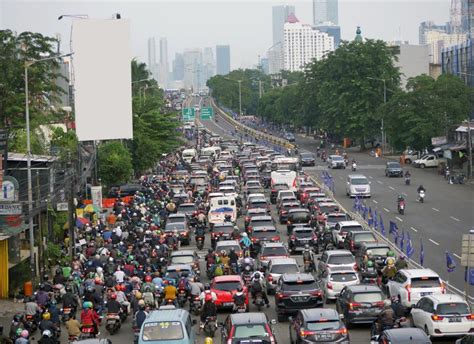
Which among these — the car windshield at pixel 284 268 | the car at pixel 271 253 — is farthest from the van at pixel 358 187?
the car windshield at pixel 284 268

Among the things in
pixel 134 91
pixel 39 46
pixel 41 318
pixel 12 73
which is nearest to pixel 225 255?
pixel 41 318

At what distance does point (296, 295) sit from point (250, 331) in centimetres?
610

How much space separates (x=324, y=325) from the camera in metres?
24.0

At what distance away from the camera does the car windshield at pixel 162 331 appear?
23.2 meters

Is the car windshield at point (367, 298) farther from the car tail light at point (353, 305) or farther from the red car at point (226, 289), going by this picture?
the red car at point (226, 289)

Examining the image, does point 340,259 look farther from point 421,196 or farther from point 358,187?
point 358,187

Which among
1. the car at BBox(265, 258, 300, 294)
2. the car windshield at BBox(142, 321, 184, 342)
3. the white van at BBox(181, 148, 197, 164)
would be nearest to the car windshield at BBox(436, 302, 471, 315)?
the car windshield at BBox(142, 321, 184, 342)

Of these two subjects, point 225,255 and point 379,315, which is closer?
point 379,315

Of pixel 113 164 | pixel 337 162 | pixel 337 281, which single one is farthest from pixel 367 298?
pixel 337 162

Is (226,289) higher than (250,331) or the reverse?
the reverse

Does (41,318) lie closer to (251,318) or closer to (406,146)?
(251,318)

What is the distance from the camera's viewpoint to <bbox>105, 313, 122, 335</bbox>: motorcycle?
97.2 ft

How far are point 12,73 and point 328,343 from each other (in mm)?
40189

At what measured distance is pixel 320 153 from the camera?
107875 millimetres
